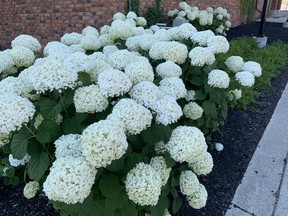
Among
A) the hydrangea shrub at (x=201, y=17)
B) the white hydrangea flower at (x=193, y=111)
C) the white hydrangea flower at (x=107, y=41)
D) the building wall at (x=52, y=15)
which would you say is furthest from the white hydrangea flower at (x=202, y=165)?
the hydrangea shrub at (x=201, y=17)

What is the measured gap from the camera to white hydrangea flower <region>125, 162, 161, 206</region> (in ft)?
4.53

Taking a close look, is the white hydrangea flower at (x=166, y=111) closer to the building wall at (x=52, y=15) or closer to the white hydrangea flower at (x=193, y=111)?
the white hydrangea flower at (x=193, y=111)

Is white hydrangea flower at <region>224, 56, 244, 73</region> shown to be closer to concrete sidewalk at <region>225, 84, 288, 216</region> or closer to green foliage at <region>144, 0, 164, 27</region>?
concrete sidewalk at <region>225, 84, 288, 216</region>

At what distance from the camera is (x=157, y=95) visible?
1.59 meters

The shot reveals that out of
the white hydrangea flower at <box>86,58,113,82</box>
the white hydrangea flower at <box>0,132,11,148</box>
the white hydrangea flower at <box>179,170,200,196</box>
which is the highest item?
the white hydrangea flower at <box>86,58,113,82</box>

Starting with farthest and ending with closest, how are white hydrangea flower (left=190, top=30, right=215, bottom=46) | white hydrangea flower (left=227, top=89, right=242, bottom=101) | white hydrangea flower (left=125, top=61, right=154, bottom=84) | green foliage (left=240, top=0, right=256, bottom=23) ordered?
green foliage (left=240, top=0, right=256, bottom=23) → white hydrangea flower (left=227, top=89, right=242, bottom=101) → white hydrangea flower (left=190, top=30, right=215, bottom=46) → white hydrangea flower (left=125, top=61, right=154, bottom=84)

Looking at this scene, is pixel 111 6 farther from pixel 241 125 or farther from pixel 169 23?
pixel 241 125

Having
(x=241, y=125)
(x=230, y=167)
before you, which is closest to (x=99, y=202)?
(x=230, y=167)

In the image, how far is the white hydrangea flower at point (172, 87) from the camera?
71.1 inches

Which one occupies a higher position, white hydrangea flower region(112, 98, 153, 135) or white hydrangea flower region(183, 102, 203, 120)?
white hydrangea flower region(112, 98, 153, 135)

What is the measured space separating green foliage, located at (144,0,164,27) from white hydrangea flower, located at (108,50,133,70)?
4901 mm

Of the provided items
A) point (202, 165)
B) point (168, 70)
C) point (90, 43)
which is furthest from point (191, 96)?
point (90, 43)

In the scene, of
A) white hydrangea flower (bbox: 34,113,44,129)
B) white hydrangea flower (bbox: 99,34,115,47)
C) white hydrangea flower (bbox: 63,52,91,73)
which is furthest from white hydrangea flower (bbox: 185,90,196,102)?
white hydrangea flower (bbox: 34,113,44,129)

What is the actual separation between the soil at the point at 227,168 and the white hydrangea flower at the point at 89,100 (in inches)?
46.0
